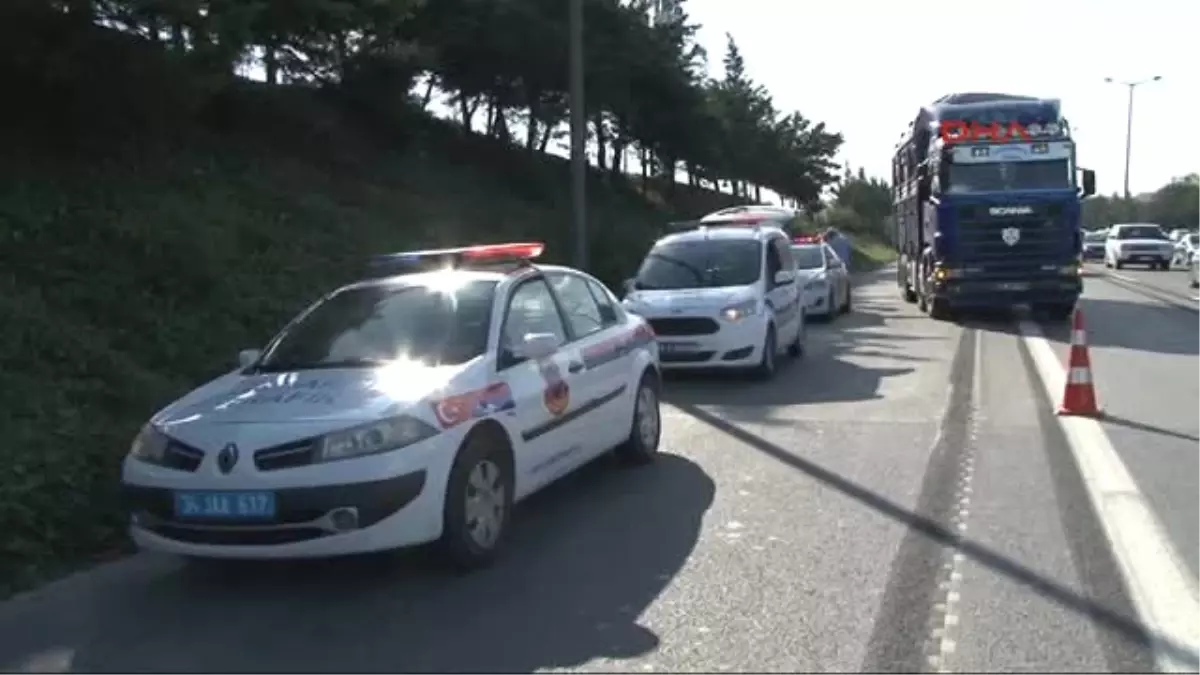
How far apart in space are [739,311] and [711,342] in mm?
443

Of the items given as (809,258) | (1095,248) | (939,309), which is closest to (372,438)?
(939,309)

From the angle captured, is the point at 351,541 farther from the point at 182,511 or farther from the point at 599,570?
the point at 599,570

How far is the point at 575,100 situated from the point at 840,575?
11.7 metres

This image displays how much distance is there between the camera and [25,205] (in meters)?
13.1

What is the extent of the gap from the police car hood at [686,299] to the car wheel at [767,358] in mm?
493

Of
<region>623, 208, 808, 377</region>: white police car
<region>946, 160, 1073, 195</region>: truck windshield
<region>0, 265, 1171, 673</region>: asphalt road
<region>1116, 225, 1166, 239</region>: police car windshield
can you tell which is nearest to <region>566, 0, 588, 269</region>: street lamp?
<region>623, 208, 808, 377</region>: white police car

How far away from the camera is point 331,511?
6.16 m

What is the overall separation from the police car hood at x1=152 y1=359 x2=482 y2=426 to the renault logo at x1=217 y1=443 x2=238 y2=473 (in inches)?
8.2

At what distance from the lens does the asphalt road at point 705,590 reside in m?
5.38

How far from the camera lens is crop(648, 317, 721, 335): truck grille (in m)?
14.1

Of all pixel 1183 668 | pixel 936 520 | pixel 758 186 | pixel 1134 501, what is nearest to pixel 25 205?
pixel 936 520

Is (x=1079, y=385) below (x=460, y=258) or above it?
below

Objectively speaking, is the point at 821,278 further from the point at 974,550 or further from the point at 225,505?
the point at 225,505

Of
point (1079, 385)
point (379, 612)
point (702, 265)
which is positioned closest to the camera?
point (379, 612)
